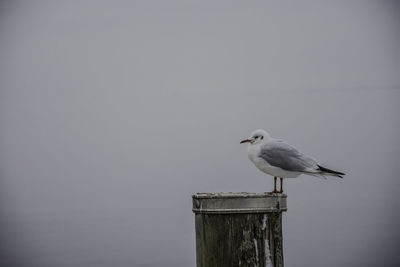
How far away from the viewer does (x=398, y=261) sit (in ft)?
93.9

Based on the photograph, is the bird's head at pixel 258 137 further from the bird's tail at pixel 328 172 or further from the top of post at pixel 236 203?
the top of post at pixel 236 203

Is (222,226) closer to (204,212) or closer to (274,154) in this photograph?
(204,212)

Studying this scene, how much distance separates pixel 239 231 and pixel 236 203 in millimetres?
168

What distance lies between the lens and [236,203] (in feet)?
12.0

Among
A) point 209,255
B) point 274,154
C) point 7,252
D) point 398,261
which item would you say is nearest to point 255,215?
point 209,255

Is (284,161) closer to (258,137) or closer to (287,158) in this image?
(287,158)

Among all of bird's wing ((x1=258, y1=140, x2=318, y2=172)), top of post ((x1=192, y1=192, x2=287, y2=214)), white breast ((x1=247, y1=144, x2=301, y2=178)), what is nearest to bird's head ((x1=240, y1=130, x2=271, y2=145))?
white breast ((x1=247, y1=144, x2=301, y2=178))

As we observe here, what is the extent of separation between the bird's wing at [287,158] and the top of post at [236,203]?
2.42 meters

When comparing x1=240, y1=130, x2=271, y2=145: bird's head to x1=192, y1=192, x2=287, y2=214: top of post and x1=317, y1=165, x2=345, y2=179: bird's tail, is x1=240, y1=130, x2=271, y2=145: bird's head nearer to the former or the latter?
x1=317, y1=165, x2=345, y2=179: bird's tail

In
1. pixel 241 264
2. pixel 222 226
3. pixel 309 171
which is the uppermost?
pixel 309 171

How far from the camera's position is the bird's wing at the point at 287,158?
614 cm

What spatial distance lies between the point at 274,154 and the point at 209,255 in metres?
2.66

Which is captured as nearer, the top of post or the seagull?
the top of post

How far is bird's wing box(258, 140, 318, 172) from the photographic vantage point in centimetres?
614
